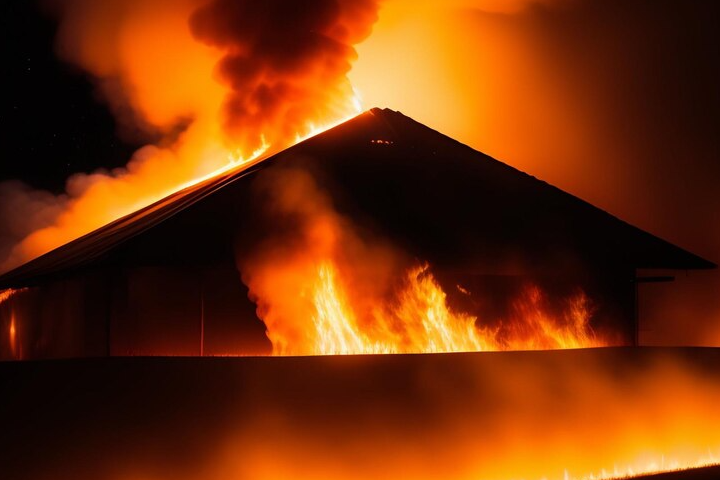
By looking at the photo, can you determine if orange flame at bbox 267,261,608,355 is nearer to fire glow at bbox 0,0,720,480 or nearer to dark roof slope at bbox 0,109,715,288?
fire glow at bbox 0,0,720,480

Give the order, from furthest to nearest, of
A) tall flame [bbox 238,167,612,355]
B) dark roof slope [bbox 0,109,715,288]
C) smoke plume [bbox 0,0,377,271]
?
smoke plume [bbox 0,0,377,271] < dark roof slope [bbox 0,109,715,288] < tall flame [bbox 238,167,612,355]

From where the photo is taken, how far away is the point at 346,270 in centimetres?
1045

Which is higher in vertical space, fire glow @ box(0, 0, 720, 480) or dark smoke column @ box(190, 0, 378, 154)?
dark smoke column @ box(190, 0, 378, 154)

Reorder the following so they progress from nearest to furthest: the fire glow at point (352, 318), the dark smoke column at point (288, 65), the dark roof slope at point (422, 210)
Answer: the fire glow at point (352, 318) → the dark roof slope at point (422, 210) → the dark smoke column at point (288, 65)

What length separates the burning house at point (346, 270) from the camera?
10.2 meters

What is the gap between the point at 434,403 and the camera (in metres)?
7.77

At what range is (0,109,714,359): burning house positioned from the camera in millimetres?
10164

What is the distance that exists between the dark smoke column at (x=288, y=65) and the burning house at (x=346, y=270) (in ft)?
4.73

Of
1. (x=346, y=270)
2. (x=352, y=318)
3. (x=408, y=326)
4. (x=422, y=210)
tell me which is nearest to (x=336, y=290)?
(x=346, y=270)

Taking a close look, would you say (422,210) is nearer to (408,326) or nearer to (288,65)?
(408,326)

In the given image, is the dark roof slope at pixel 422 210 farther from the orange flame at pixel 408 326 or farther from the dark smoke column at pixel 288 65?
the dark smoke column at pixel 288 65

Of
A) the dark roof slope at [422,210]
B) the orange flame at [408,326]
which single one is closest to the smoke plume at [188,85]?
the dark roof slope at [422,210]

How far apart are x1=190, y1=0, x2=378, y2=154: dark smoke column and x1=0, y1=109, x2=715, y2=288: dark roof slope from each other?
91 cm

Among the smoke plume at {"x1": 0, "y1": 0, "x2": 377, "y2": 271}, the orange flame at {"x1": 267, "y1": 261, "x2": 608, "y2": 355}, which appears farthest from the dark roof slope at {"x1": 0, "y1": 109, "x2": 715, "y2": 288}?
the smoke plume at {"x1": 0, "y1": 0, "x2": 377, "y2": 271}
